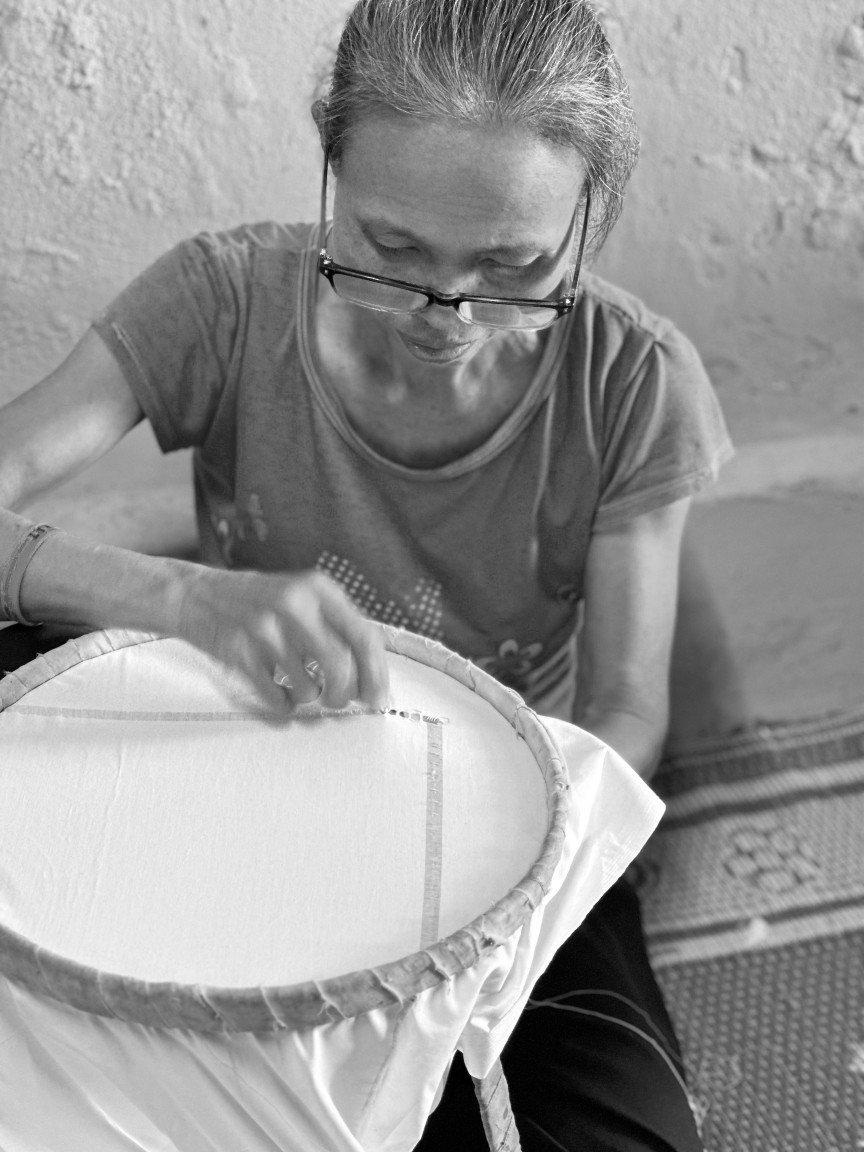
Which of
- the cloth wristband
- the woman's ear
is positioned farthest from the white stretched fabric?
the woman's ear

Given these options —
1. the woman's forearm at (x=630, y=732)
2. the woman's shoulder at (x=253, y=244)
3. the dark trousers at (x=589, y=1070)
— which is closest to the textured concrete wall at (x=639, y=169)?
the woman's shoulder at (x=253, y=244)

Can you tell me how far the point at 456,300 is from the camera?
40.7 inches

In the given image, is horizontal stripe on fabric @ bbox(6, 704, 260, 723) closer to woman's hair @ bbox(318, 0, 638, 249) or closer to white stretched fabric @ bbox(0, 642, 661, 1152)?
white stretched fabric @ bbox(0, 642, 661, 1152)

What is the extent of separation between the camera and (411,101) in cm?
96

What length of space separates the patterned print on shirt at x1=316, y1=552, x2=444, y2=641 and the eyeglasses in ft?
1.16

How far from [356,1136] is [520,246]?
67 centimetres

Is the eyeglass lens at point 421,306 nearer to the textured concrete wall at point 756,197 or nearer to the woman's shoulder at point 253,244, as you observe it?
the woman's shoulder at point 253,244

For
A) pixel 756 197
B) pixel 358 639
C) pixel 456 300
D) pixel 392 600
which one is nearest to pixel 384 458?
pixel 392 600

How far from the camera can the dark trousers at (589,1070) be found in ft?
3.34

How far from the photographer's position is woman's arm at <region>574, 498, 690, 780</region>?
1279 millimetres

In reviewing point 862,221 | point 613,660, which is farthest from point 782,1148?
point 862,221

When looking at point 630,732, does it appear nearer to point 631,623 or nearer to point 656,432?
point 631,623

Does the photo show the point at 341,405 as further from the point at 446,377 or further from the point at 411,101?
the point at 411,101

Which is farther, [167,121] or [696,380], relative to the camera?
[167,121]
